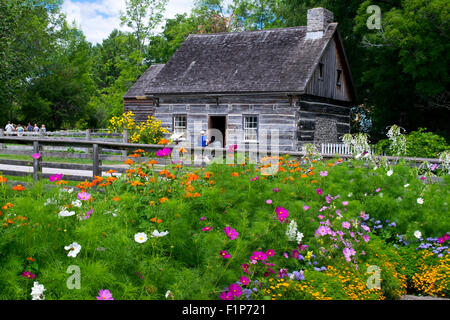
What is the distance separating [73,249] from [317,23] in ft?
61.1

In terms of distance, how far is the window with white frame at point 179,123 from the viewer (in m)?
21.6

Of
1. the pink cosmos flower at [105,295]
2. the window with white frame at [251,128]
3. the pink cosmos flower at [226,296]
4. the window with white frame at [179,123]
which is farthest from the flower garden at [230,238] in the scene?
the window with white frame at [179,123]

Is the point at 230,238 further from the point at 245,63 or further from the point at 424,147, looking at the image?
the point at 245,63

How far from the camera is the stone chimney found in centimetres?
2000

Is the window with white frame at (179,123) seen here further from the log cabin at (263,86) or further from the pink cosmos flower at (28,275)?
the pink cosmos flower at (28,275)

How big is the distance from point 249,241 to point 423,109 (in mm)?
20998

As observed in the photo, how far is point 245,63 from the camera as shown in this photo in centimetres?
2048

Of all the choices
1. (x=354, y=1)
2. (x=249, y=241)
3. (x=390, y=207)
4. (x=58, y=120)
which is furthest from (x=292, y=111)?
(x=58, y=120)

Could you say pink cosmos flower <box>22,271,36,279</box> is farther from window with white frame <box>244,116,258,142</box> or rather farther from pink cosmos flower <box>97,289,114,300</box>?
window with white frame <box>244,116,258,142</box>

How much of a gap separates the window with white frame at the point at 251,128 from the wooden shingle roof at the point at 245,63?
1.51 meters

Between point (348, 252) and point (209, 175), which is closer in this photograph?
point (348, 252)

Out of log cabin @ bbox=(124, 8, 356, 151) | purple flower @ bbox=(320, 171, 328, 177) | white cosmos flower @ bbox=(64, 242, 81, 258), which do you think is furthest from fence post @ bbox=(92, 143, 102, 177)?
log cabin @ bbox=(124, 8, 356, 151)

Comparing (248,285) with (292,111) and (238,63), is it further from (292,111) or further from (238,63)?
(238,63)

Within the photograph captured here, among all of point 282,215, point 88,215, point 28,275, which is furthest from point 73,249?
point 282,215
